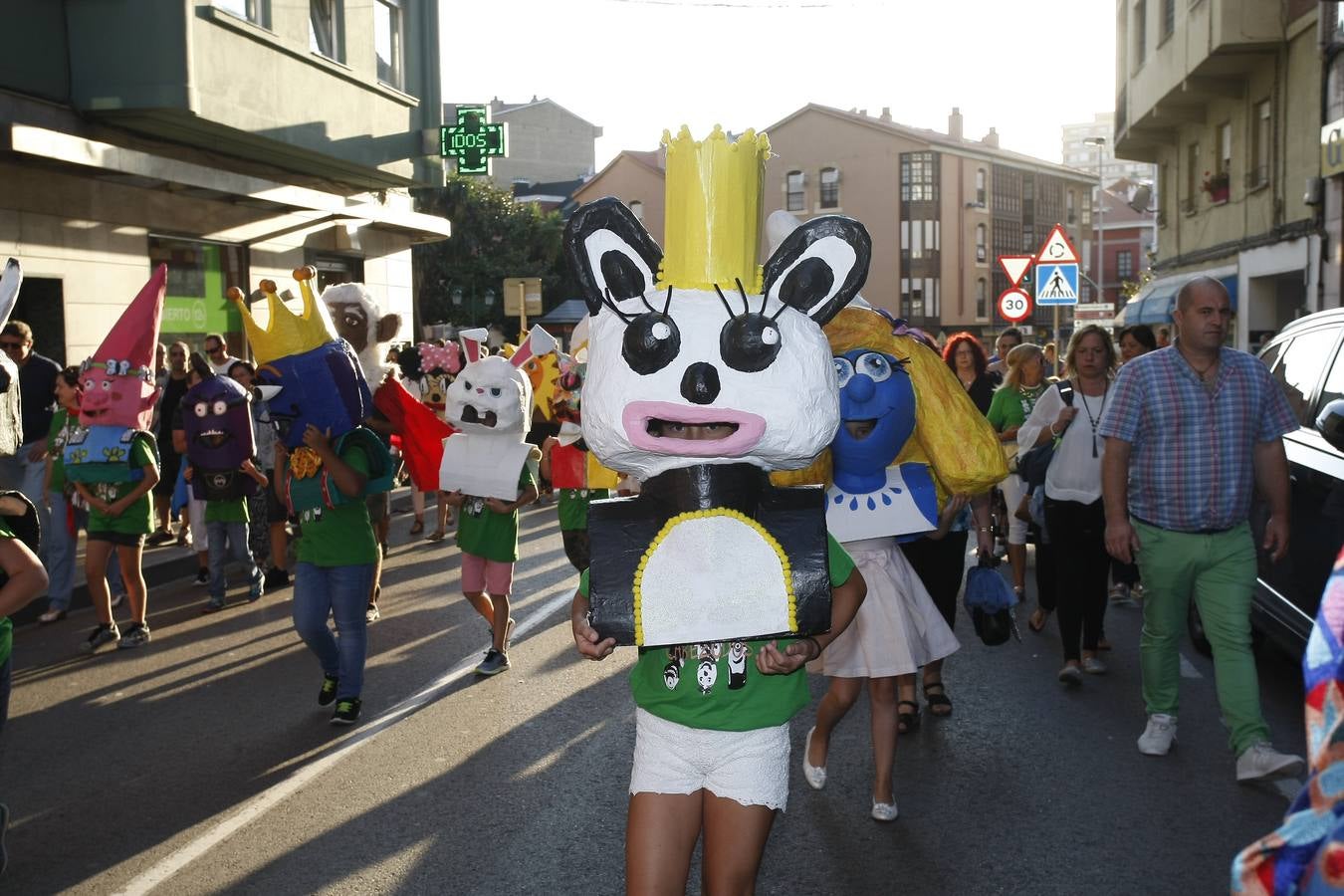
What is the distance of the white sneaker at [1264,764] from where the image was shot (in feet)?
16.0

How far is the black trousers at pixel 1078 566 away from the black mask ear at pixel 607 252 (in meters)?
4.28

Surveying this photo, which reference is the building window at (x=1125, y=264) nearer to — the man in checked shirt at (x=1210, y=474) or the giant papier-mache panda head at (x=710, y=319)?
the man in checked shirt at (x=1210, y=474)

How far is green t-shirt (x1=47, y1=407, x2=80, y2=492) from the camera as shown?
26.9 ft

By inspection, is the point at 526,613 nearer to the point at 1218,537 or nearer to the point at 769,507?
the point at 1218,537

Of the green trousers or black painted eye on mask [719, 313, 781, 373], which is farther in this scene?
the green trousers

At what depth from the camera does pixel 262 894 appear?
4.19 meters

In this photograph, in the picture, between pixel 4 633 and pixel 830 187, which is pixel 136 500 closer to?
pixel 4 633

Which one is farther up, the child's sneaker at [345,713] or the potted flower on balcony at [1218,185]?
the potted flower on balcony at [1218,185]

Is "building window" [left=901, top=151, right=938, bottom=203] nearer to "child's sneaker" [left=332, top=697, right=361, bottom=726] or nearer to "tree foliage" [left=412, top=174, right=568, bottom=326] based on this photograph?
"tree foliage" [left=412, top=174, right=568, bottom=326]

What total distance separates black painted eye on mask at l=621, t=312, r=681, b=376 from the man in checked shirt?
2.81 metres

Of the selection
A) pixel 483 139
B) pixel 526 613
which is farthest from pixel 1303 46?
pixel 526 613

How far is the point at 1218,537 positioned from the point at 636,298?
3030 millimetres

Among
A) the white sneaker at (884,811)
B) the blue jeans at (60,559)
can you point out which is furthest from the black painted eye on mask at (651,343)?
the blue jeans at (60,559)

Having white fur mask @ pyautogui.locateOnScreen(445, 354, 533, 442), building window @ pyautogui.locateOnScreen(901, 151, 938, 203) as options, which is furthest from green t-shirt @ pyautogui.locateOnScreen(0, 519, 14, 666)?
building window @ pyautogui.locateOnScreen(901, 151, 938, 203)
